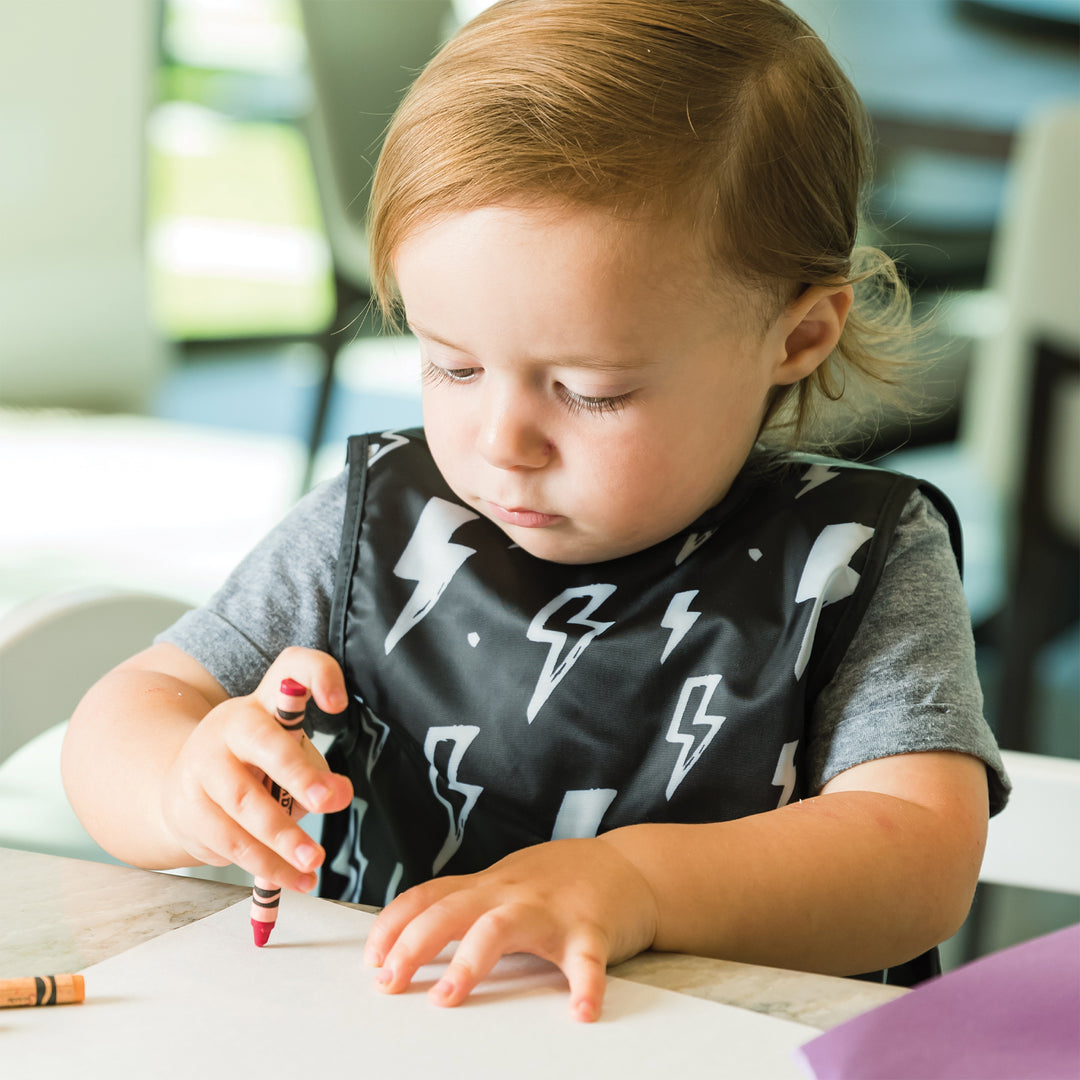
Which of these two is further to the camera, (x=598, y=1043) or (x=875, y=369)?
(x=875, y=369)

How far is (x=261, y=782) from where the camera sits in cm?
56

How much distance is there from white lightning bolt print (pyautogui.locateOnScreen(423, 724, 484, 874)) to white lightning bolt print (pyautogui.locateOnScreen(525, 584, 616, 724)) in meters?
0.04

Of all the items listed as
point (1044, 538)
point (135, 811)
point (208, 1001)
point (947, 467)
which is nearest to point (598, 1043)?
point (208, 1001)

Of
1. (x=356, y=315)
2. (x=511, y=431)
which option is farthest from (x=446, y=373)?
(x=356, y=315)

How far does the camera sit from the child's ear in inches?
30.0

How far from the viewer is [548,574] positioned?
0.81 metres

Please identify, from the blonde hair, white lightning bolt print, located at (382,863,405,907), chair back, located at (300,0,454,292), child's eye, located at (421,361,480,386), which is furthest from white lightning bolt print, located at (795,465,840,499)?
chair back, located at (300,0,454,292)

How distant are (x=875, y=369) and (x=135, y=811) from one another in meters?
0.56

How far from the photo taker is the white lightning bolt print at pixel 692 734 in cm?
76

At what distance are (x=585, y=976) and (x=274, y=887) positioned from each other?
0.42 feet

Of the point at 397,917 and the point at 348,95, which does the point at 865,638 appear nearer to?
the point at 397,917

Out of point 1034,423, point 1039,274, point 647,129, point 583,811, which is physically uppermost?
point 647,129

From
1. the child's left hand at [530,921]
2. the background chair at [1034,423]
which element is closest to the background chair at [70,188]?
the background chair at [1034,423]

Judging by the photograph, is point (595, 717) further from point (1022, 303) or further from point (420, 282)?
point (1022, 303)
